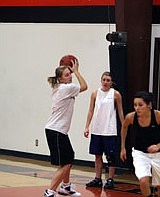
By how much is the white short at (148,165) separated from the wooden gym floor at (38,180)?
1.68 metres

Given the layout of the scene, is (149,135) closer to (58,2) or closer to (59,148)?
(59,148)

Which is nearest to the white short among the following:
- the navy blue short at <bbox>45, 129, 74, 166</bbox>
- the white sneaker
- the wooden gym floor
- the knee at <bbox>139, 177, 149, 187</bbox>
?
the knee at <bbox>139, 177, 149, 187</bbox>

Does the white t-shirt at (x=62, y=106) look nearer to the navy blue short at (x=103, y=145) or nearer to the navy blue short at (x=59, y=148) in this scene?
the navy blue short at (x=59, y=148)

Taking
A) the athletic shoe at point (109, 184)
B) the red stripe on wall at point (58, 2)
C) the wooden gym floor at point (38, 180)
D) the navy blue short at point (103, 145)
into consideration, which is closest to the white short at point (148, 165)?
the wooden gym floor at point (38, 180)

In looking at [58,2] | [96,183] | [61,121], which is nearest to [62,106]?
[61,121]

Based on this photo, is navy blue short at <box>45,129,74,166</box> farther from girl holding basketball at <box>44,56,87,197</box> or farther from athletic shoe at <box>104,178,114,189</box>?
athletic shoe at <box>104,178,114,189</box>

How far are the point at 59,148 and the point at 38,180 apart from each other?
8.04 feet

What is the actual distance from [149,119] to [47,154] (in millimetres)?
6006

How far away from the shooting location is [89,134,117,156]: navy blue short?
1128 centimetres

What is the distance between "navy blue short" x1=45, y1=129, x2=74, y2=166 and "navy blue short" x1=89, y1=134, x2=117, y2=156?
1.39 meters

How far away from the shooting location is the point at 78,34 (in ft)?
46.5

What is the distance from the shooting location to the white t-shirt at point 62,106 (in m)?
9.85

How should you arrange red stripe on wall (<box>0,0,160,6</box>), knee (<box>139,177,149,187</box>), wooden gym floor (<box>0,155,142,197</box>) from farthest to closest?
red stripe on wall (<box>0,0,160,6</box>) < wooden gym floor (<box>0,155,142,197</box>) < knee (<box>139,177,149,187</box>)

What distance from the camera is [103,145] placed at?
11.4 m
